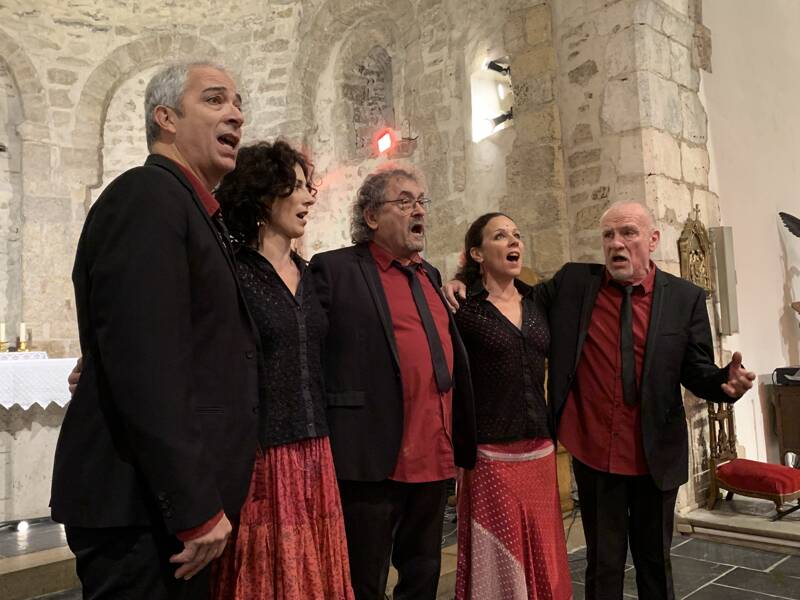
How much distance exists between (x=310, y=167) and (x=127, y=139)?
7.04 m

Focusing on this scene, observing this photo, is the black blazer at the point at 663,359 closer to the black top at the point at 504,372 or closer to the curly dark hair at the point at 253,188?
the black top at the point at 504,372

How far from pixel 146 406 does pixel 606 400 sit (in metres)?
1.76

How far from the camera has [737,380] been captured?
227 centimetres

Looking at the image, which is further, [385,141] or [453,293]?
[385,141]

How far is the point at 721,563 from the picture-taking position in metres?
3.62

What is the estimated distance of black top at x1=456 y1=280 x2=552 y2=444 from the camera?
2287 millimetres

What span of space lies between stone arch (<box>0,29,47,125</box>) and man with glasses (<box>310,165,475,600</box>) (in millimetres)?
6634

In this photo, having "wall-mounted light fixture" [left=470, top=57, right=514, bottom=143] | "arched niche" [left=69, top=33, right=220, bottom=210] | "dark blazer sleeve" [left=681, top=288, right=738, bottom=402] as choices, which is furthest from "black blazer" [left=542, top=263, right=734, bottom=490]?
"arched niche" [left=69, top=33, right=220, bottom=210]

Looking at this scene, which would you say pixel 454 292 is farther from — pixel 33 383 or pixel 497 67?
pixel 497 67

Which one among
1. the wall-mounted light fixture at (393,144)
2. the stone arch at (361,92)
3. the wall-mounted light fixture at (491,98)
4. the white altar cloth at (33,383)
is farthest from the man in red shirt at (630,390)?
the stone arch at (361,92)

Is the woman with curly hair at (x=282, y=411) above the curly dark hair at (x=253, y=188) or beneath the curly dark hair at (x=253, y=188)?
beneath

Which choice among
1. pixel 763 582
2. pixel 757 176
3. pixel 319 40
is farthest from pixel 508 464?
pixel 319 40

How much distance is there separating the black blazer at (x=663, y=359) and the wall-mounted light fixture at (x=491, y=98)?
314 cm

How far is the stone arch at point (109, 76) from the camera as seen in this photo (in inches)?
297
